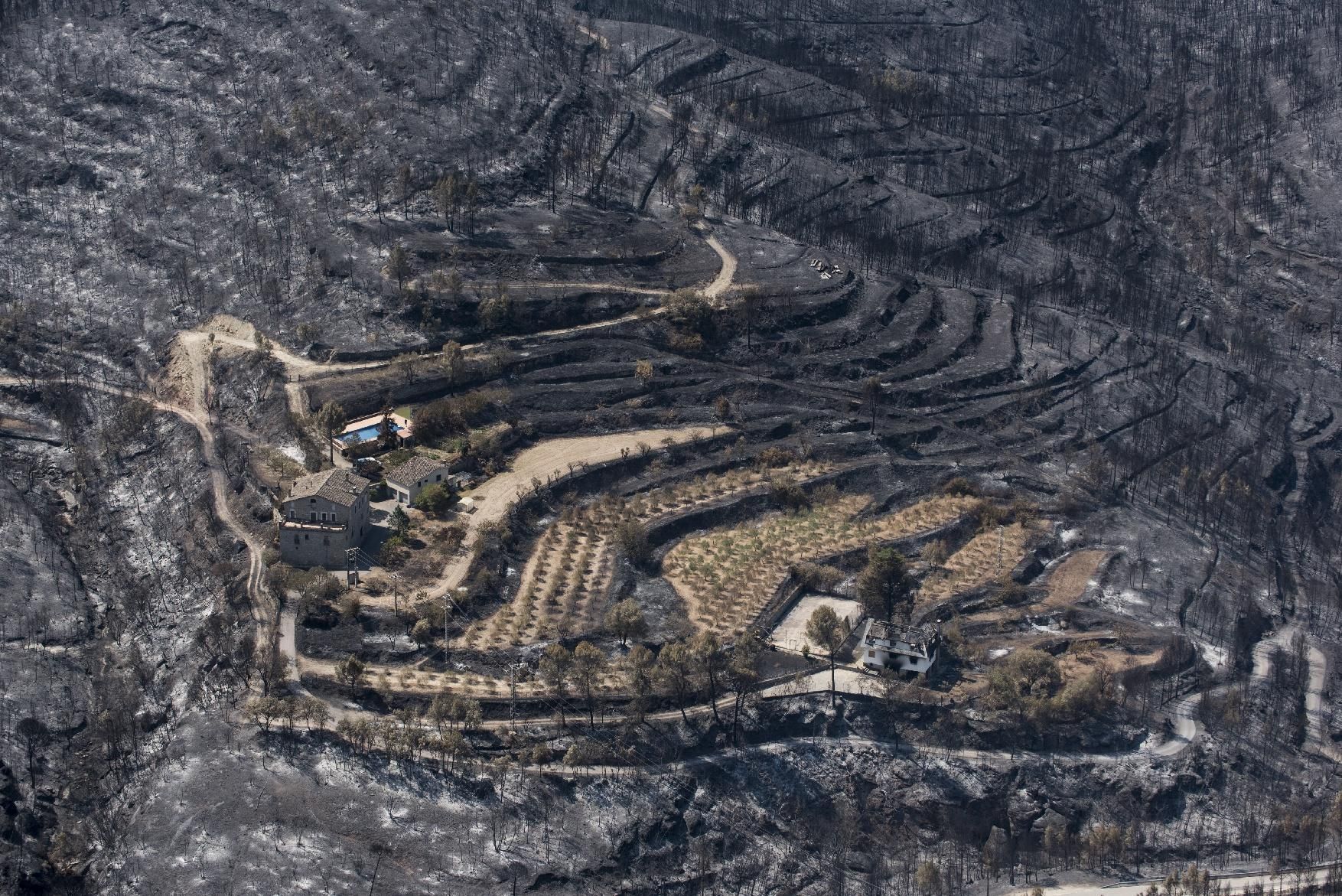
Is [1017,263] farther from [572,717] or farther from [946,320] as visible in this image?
[572,717]

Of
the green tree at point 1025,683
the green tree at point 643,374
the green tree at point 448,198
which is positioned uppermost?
the green tree at point 448,198

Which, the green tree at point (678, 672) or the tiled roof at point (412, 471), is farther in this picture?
the tiled roof at point (412, 471)

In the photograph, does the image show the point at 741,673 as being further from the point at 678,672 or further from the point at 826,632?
the point at 826,632

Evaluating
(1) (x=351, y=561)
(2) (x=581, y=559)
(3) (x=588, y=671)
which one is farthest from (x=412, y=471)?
(3) (x=588, y=671)

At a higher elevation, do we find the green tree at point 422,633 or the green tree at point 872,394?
the green tree at point 872,394

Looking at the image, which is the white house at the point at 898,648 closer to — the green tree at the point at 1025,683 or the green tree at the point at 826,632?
the green tree at the point at 826,632

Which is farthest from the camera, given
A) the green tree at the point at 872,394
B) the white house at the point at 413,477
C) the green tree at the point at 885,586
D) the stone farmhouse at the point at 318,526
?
the green tree at the point at 872,394

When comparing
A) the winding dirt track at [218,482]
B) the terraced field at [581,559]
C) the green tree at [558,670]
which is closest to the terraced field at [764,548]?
the terraced field at [581,559]

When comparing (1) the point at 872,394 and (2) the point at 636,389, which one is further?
(1) the point at 872,394
